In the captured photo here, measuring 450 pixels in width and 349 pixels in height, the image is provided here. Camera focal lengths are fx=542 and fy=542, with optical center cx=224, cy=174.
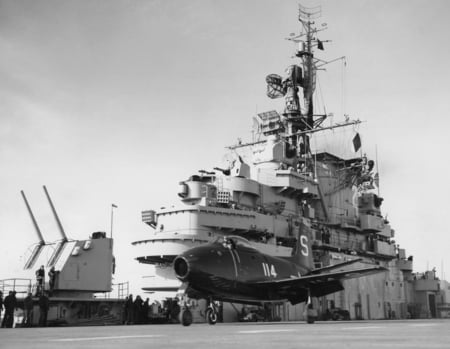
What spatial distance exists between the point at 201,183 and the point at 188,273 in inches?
626

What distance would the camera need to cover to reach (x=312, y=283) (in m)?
22.4

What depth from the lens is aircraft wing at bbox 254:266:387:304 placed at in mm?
21000

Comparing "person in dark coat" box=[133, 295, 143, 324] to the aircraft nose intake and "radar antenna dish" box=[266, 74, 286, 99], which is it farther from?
"radar antenna dish" box=[266, 74, 286, 99]

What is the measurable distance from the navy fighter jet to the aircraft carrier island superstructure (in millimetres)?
8529

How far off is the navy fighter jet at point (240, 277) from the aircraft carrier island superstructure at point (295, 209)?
8529mm

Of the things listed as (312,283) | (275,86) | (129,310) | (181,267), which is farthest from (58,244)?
(275,86)

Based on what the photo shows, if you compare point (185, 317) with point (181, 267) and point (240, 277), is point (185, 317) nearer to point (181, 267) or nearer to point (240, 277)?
point (181, 267)

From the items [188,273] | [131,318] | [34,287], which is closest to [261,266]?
[188,273]

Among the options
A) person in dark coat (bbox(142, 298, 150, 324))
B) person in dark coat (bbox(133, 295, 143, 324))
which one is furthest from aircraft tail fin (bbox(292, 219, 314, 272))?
person in dark coat (bbox(133, 295, 143, 324))

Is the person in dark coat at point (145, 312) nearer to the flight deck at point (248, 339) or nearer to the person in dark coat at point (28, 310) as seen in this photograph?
the person in dark coat at point (28, 310)

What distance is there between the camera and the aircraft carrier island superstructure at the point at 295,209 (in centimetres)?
3148

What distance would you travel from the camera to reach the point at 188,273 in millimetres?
18016

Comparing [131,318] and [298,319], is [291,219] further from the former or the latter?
[131,318]

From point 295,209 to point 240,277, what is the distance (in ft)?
63.4
